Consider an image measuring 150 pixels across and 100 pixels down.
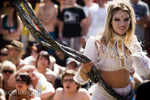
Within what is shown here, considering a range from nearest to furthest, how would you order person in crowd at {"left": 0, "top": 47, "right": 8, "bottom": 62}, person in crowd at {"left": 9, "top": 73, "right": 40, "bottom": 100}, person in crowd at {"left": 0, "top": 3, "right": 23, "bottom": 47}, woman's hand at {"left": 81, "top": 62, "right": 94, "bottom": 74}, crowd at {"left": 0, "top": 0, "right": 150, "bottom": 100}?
woman's hand at {"left": 81, "top": 62, "right": 94, "bottom": 74}
crowd at {"left": 0, "top": 0, "right": 150, "bottom": 100}
person in crowd at {"left": 9, "top": 73, "right": 40, "bottom": 100}
person in crowd at {"left": 0, "top": 47, "right": 8, "bottom": 62}
person in crowd at {"left": 0, "top": 3, "right": 23, "bottom": 47}


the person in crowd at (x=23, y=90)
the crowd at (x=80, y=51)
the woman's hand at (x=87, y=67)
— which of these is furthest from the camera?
the person in crowd at (x=23, y=90)

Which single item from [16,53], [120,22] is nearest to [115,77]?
[120,22]

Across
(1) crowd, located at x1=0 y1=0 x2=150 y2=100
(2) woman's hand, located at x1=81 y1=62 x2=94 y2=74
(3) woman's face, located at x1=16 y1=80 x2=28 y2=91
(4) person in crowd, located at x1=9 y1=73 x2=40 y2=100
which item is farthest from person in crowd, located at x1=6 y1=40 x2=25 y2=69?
(2) woman's hand, located at x1=81 y1=62 x2=94 y2=74

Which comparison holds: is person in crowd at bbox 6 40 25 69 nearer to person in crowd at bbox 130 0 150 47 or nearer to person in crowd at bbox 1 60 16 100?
person in crowd at bbox 1 60 16 100

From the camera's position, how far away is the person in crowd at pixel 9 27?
956cm

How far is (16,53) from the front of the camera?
28.5ft

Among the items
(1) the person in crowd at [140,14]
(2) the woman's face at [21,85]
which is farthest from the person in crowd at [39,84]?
(1) the person in crowd at [140,14]

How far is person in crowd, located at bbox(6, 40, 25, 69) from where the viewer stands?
8508 mm

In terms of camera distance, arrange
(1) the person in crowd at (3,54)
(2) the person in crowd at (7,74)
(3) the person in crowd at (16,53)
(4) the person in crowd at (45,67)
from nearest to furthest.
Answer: (2) the person in crowd at (7,74) → (4) the person in crowd at (45,67) → (3) the person in crowd at (16,53) → (1) the person in crowd at (3,54)

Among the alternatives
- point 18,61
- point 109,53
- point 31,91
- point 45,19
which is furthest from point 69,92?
point 45,19

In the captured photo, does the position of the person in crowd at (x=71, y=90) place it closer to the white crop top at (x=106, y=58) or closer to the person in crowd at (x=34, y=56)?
the person in crowd at (x=34, y=56)

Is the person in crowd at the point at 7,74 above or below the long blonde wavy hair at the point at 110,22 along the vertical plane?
below

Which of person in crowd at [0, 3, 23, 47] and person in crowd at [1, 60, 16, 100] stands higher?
person in crowd at [0, 3, 23, 47]

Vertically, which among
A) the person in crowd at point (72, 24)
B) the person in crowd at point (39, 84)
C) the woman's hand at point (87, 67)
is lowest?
the person in crowd at point (39, 84)
